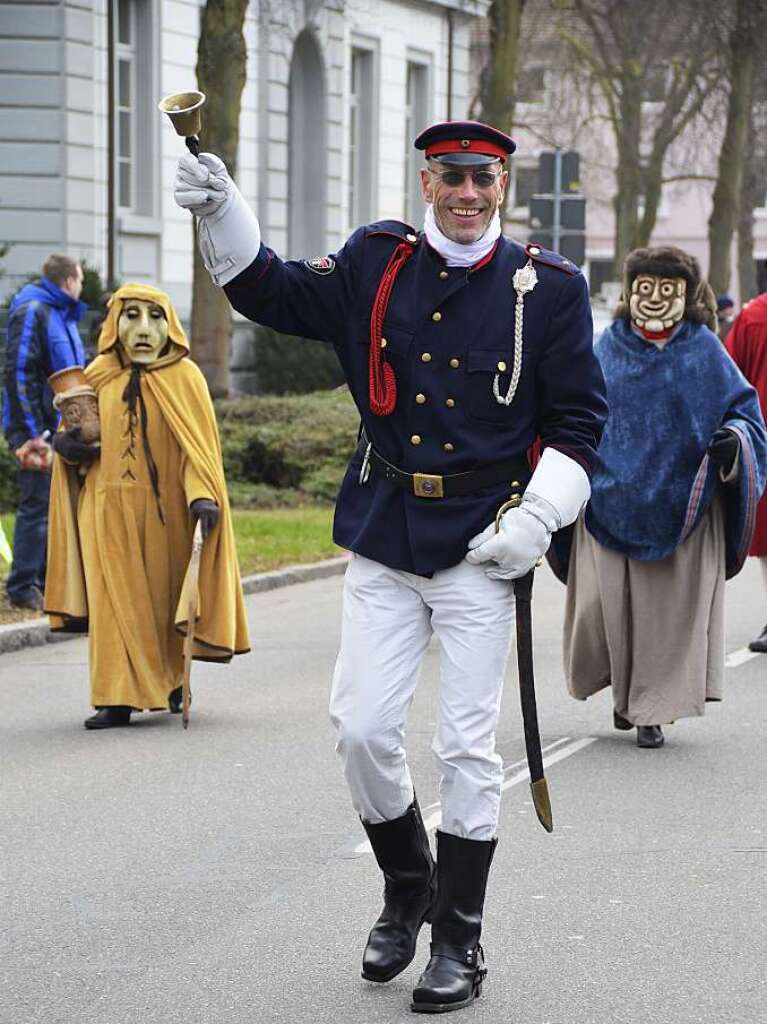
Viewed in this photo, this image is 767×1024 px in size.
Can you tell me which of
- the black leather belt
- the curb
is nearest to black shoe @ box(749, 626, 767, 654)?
the curb

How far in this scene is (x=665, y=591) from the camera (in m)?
8.33

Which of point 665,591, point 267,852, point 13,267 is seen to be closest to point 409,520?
point 267,852

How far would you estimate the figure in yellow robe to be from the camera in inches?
341

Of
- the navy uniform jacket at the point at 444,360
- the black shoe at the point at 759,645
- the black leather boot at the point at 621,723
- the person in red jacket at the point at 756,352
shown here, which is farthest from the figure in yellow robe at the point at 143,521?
the navy uniform jacket at the point at 444,360

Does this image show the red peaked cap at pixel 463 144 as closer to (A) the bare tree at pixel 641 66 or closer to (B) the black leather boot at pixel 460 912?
(B) the black leather boot at pixel 460 912

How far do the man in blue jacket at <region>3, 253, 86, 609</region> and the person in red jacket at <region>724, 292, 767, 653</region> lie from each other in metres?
3.80

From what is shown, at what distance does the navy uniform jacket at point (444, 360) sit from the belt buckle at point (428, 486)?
0.05 ft

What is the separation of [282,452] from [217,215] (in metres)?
14.6

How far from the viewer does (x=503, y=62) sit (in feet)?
83.9

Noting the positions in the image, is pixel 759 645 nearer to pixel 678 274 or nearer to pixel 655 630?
pixel 655 630

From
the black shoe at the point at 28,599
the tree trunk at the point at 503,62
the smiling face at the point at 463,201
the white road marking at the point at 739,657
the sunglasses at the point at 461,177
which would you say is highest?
the tree trunk at the point at 503,62

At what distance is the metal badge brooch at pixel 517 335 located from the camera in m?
5.05

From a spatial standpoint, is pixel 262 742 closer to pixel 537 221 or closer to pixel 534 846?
pixel 534 846

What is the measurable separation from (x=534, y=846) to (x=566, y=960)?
130 centimetres
